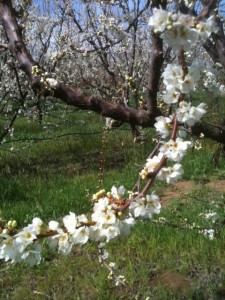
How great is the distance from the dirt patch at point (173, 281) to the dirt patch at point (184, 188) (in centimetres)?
184

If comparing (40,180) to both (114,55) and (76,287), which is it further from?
(114,55)

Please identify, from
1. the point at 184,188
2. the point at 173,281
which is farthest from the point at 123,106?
the point at 184,188

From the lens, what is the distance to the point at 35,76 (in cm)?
197

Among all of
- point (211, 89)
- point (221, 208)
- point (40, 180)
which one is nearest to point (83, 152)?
point (40, 180)

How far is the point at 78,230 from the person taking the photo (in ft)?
4.73

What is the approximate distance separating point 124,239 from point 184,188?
199 centimetres

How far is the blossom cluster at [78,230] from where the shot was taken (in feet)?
4.63

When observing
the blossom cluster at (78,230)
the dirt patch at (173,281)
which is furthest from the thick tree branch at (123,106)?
the dirt patch at (173,281)

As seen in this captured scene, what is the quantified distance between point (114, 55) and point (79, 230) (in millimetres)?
8455

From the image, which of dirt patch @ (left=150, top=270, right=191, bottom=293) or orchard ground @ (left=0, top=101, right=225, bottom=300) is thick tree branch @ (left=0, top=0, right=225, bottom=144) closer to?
orchard ground @ (left=0, top=101, right=225, bottom=300)

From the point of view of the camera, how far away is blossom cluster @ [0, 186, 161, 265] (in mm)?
1410

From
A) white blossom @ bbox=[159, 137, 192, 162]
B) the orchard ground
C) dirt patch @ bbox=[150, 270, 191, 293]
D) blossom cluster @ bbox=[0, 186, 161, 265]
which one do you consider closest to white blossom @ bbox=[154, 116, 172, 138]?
white blossom @ bbox=[159, 137, 192, 162]

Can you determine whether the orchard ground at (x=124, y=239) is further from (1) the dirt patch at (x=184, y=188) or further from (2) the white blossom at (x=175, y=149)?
(2) the white blossom at (x=175, y=149)

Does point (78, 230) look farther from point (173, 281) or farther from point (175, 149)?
point (173, 281)
